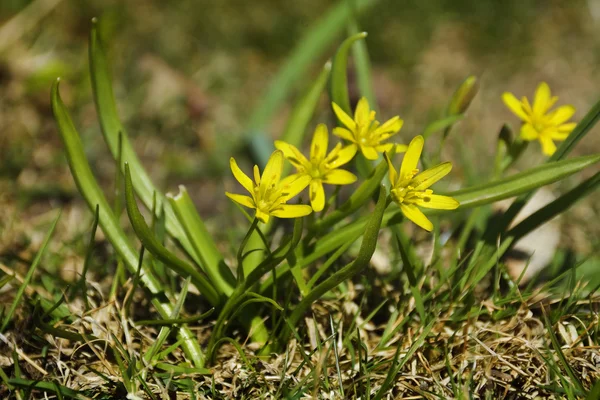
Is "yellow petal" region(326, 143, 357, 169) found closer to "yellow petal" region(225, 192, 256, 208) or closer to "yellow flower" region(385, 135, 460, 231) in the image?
"yellow flower" region(385, 135, 460, 231)

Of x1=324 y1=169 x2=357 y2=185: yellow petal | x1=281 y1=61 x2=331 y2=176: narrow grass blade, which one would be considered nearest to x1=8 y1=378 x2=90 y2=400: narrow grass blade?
x1=324 y1=169 x2=357 y2=185: yellow petal

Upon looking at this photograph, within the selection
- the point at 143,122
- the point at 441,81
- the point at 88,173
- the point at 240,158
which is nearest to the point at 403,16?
the point at 441,81

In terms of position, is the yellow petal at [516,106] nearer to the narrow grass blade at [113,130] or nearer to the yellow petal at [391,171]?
the yellow petal at [391,171]

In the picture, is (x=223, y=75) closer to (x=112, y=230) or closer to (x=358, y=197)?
(x=112, y=230)

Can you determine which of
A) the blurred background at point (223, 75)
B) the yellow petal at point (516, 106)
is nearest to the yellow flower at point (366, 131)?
the yellow petal at point (516, 106)

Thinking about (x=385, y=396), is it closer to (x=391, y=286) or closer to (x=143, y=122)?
(x=391, y=286)
